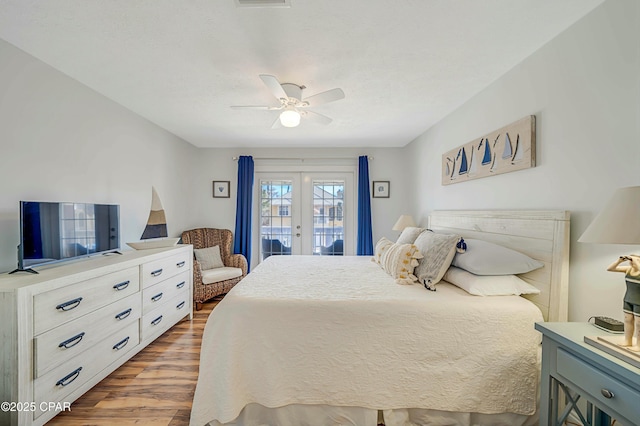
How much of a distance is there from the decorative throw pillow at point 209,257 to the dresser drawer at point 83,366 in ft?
5.06

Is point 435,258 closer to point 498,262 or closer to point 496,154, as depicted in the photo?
point 498,262

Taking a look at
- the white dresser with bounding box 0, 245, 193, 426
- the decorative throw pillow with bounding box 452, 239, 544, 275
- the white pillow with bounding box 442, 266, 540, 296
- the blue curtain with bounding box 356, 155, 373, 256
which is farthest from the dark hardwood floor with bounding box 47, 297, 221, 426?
the blue curtain with bounding box 356, 155, 373, 256

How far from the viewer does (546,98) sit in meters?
1.76

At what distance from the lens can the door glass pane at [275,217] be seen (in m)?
4.68

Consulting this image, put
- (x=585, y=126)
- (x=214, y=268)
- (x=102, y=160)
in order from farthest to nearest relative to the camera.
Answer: (x=214, y=268) < (x=102, y=160) < (x=585, y=126)

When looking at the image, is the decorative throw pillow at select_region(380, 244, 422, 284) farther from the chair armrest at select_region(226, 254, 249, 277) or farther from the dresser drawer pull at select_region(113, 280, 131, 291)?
the chair armrest at select_region(226, 254, 249, 277)

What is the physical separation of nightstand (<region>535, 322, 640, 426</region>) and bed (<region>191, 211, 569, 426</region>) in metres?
0.22

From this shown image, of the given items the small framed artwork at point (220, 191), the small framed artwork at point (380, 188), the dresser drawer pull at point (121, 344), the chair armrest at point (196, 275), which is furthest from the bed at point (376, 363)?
the small framed artwork at point (220, 191)

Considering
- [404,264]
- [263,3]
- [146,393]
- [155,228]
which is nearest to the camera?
[263,3]

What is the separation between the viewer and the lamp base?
1.00m

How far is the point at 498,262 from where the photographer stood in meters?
1.73

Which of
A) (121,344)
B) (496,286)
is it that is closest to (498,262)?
(496,286)

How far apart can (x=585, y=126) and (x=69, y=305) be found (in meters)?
3.32

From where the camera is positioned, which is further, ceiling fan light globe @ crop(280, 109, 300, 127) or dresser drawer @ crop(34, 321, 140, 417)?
ceiling fan light globe @ crop(280, 109, 300, 127)
